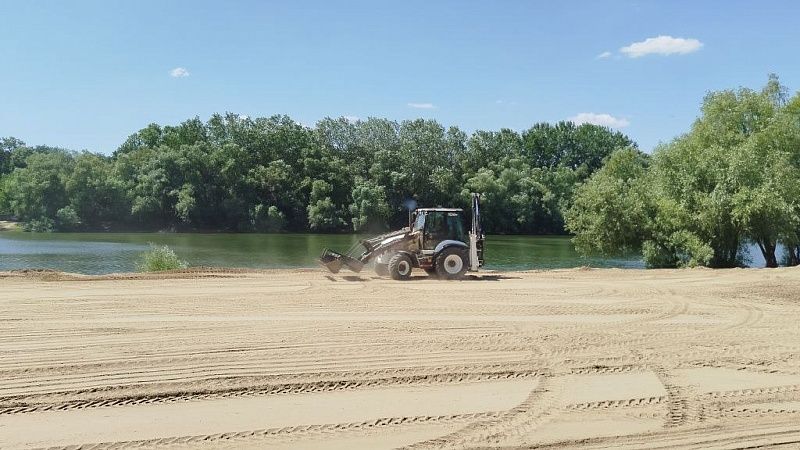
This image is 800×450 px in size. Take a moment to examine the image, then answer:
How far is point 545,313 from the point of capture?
513 inches

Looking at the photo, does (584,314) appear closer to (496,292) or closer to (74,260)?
(496,292)

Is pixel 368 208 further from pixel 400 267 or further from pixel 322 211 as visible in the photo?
pixel 400 267

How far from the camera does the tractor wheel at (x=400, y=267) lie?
700 inches

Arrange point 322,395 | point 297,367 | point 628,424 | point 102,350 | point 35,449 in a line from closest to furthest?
point 35,449 < point 628,424 < point 322,395 < point 297,367 < point 102,350

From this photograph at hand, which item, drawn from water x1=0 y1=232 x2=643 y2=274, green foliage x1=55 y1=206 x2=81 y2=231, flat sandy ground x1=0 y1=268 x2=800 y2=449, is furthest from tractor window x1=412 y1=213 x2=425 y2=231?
green foliage x1=55 y1=206 x2=81 y2=231

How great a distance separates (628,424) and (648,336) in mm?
4566

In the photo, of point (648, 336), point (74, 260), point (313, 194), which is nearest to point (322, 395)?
point (648, 336)

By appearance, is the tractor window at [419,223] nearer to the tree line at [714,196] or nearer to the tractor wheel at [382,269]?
the tractor wheel at [382,269]

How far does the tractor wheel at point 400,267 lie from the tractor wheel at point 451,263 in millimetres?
875

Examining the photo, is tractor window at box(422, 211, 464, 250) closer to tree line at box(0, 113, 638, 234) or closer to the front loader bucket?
the front loader bucket

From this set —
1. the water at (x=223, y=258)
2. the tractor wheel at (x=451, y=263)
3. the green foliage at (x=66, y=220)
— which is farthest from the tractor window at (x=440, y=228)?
the green foliage at (x=66, y=220)

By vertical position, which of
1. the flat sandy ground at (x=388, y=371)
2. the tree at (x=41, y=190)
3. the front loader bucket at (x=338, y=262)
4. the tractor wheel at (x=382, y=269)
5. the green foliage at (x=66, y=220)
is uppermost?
the tree at (x=41, y=190)

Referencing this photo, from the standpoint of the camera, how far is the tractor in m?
18.0

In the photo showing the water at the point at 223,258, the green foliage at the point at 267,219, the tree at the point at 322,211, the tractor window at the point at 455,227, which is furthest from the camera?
the green foliage at the point at 267,219
